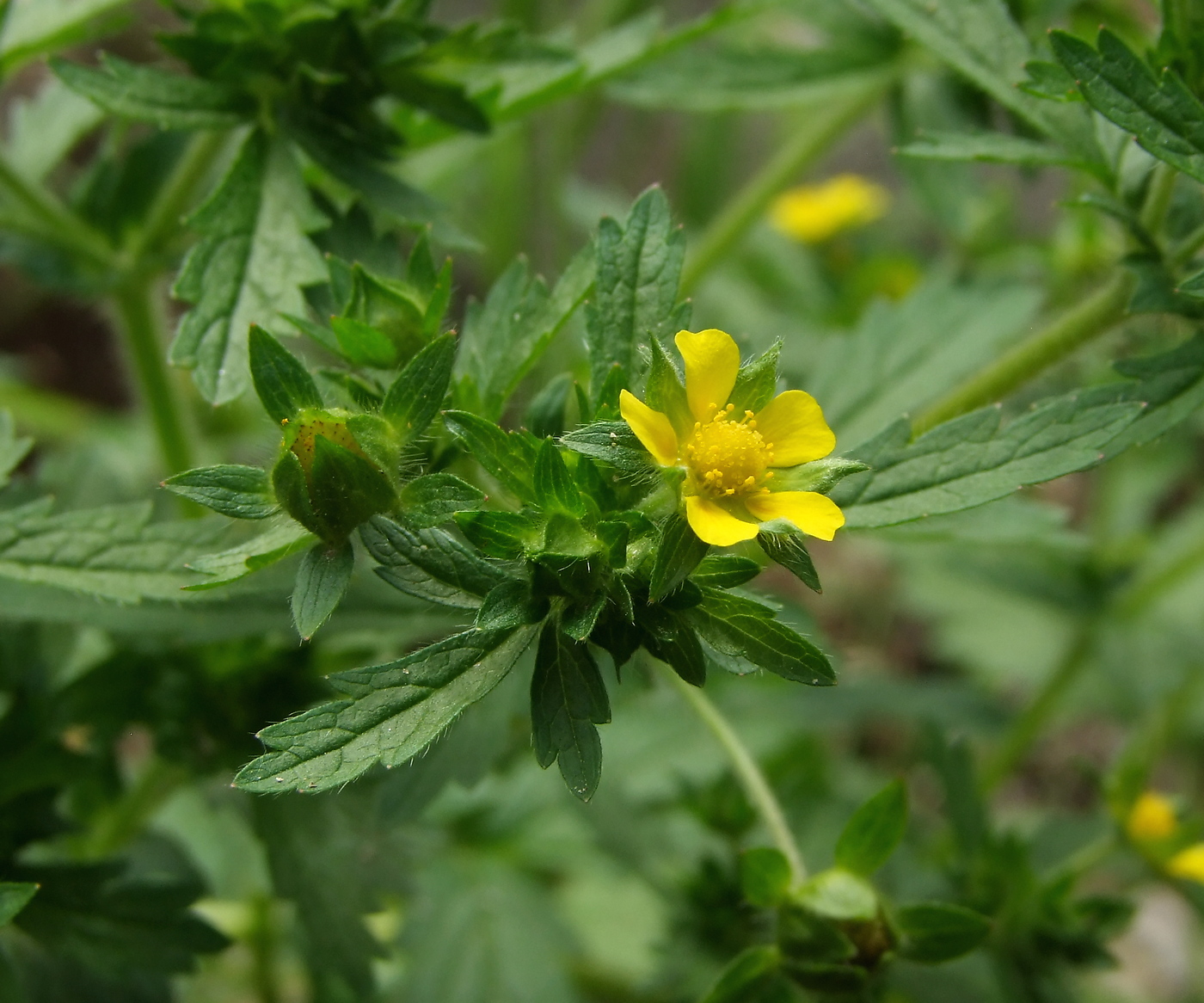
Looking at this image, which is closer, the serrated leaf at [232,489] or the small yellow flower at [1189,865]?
the serrated leaf at [232,489]

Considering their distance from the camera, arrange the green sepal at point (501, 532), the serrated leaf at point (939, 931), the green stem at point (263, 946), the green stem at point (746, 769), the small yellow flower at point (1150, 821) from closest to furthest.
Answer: the green sepal at point (501, 532) → the serrated leaf at point (939, 931) → the green stem at point (746, 769) → the small yellow flower at point (1150, 821) → the green stem at point (263, 946)

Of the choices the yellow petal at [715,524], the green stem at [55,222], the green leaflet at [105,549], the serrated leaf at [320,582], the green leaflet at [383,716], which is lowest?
the green leaflet at [105,549]

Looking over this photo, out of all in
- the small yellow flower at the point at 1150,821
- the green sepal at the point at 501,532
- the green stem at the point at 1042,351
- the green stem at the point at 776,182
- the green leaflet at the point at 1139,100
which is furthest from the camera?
the green stem at the point at 776,182

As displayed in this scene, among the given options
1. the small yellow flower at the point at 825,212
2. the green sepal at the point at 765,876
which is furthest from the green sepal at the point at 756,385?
the small yellow flower at the point at 825,212

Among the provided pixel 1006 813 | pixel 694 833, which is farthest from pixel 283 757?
pixel 1006 813

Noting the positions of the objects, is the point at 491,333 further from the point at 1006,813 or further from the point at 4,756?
the point at 1006,813

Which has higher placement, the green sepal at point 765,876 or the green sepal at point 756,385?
the green sepal at point 756,385

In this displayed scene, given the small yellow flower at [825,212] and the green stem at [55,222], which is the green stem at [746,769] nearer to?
the green stem at [55,222]
